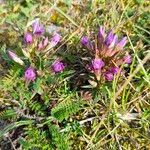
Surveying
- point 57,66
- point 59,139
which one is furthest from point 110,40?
point 59,139

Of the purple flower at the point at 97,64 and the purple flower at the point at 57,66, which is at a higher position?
the purple flower at the point at 57,66

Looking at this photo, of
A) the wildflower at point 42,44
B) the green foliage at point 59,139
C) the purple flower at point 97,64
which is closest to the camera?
the green foliage at point 59,139

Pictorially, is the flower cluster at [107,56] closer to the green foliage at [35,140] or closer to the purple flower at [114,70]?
the purple flower at [114,70]

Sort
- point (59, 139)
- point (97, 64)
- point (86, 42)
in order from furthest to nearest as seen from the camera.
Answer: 1. point (86, 42)
2. point (97, 64)
3. point (59, 139)

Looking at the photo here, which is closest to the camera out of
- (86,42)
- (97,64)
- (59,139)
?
(59,139)

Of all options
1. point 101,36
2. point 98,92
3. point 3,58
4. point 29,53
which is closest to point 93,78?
point 98,92

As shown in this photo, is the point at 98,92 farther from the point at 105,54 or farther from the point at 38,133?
the point at 38,133

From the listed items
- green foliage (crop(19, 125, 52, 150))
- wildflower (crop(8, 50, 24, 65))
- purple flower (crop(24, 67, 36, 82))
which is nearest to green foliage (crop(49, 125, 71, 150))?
green foliage (crop(19, 125, 52, 150))

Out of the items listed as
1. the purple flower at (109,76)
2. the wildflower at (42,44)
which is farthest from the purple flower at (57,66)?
the purple flower at (109,76)

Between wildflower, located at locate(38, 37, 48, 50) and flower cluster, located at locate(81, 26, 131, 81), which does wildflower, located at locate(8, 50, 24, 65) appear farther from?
flower cluster, located at locate(81, 26, 131, 81)

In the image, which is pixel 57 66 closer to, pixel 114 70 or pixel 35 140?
pixel 114 70
